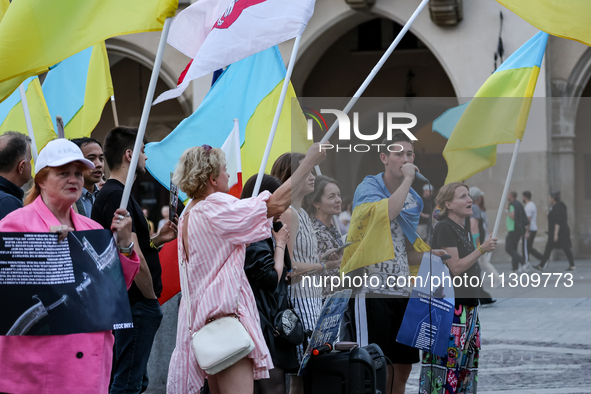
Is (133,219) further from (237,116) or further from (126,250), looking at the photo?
(237,116)

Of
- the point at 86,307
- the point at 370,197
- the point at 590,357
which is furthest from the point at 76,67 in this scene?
the point at 590,357

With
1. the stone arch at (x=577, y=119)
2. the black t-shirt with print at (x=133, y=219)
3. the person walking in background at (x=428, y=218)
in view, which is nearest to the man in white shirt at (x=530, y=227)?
the person walking in background at (x=428, y=218)

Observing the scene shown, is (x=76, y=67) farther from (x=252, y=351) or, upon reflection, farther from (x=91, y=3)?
→ (x=252, y=351)

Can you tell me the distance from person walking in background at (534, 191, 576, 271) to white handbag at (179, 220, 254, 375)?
182 centimetres

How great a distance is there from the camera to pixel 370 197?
14.0 ft

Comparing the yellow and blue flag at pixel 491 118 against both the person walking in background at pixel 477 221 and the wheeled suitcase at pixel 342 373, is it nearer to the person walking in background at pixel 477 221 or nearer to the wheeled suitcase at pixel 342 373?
the person walking in background at pixel 477 221

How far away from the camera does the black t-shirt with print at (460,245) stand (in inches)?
175

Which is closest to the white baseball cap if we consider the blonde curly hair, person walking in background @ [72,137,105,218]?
the blonde curly hair

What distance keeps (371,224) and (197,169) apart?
47.0 inches

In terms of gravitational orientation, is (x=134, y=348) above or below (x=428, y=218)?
below

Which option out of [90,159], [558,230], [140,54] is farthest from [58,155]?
[140,54]

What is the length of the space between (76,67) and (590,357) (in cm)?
555

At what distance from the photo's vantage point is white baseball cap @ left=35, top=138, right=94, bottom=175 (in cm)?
309

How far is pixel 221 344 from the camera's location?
11.1ft
